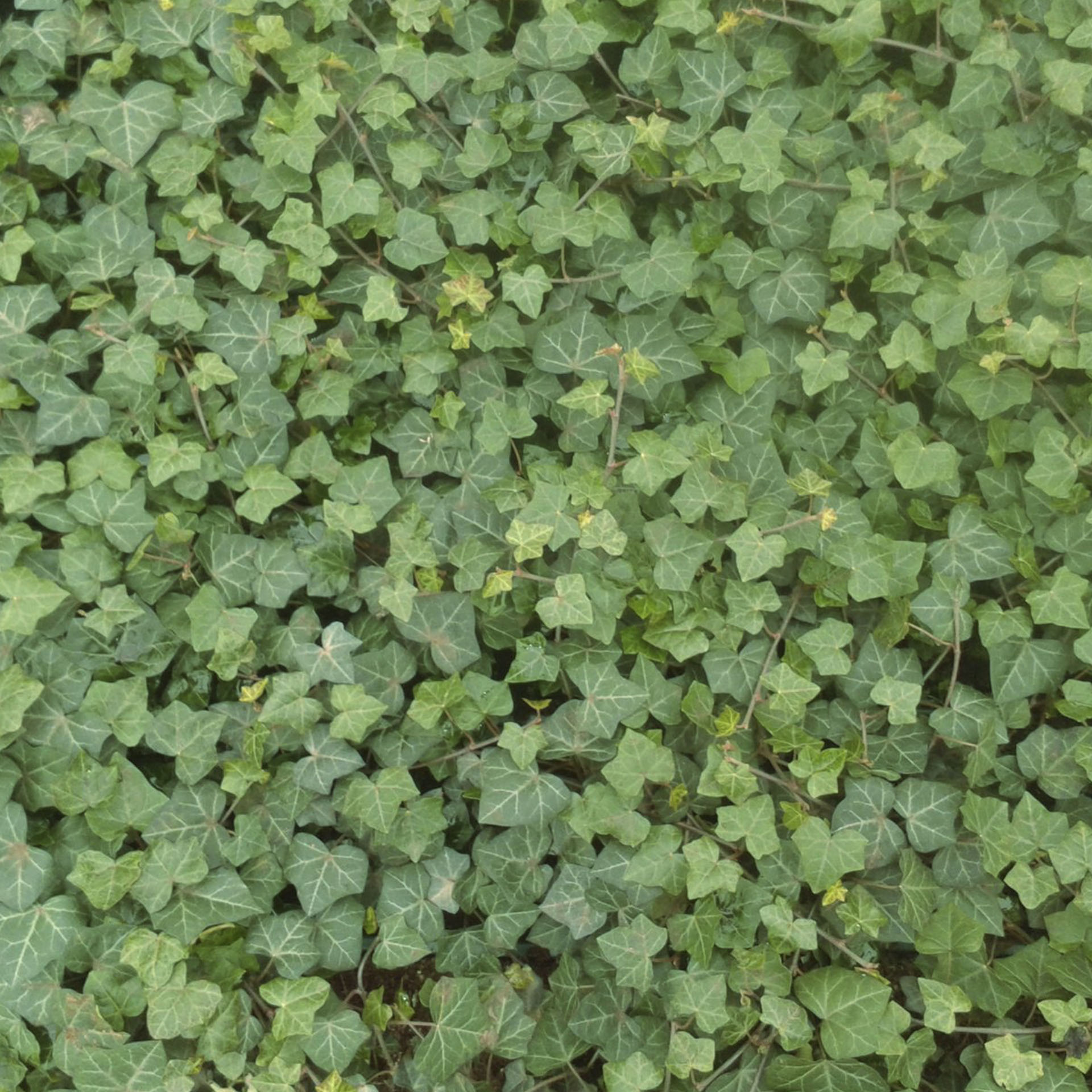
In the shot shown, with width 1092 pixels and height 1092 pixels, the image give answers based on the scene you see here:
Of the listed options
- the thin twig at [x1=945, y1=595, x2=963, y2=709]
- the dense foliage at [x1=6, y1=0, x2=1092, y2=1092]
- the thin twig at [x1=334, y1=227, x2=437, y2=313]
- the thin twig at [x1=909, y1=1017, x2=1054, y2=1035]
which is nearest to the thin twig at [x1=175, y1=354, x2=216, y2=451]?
the dense foliage at [x1=6, y1=0, x2=1092, y2=1092]

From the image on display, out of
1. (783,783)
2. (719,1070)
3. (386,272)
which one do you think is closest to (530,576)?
(783,783)

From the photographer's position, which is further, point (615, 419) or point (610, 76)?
point (610, 76)

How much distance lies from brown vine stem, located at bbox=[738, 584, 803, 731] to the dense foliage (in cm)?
2

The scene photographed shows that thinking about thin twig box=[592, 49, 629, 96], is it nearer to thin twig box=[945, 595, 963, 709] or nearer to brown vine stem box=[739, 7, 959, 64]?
brown vine stem box=[739, 7, 959, 64]

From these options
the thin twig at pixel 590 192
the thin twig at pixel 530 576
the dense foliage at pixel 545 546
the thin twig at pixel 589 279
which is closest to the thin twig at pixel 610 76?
the dense foliage at pixel 545 546

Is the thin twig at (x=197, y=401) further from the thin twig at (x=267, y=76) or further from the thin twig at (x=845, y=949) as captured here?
the thin twig at (x=845, y=949)

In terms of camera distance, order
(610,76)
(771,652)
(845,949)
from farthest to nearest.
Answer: (610,76) → (771,652) → (845,949)

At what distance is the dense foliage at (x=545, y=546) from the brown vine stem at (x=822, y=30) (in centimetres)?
2

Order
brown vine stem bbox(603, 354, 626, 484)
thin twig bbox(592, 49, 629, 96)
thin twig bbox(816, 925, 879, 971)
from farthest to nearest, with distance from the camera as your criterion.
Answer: thin twig bbox(592, 49, 629, 96) → brown vine stem bbox(603, 354, 626, 484) → thin twig bbox(816, 925, 879, 971)

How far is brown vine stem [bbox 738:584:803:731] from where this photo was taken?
2.11 metres

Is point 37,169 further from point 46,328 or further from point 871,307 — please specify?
point 871,307

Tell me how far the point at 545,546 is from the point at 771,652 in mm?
500

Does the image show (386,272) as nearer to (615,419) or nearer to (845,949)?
(615,419)

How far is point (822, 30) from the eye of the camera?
220cm
